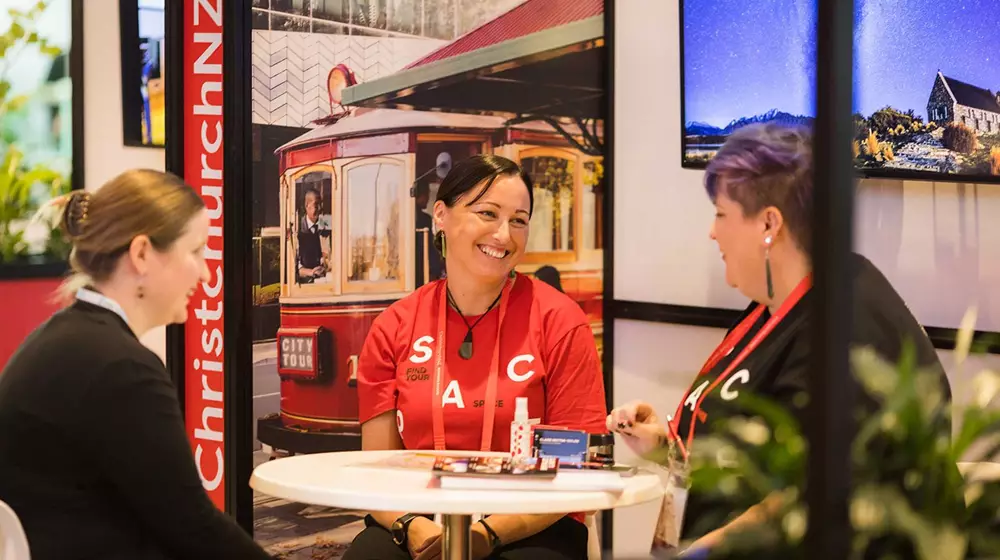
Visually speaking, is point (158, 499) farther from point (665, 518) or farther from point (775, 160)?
point (775, 160)

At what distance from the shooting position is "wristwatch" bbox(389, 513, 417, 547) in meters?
2.79

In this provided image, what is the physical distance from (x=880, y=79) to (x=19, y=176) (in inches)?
116

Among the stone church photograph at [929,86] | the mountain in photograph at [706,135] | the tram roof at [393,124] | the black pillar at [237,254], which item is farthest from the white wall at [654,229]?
the black pillar at [237,254]

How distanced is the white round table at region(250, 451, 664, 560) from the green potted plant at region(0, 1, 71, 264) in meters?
1.99

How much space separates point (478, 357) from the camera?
116 inches

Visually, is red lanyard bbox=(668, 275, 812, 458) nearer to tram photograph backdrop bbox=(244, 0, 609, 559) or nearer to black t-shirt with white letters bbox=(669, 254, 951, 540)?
black t-shirt with white letters bbox=(669, 254, 951, 540)

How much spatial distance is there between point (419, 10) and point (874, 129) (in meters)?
1.50

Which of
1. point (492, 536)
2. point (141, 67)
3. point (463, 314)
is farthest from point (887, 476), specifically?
point (141, 67)

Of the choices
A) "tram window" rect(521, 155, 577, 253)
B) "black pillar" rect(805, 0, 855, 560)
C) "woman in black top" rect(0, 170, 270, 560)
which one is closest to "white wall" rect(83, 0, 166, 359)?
"tram window" rect(521, 155, 577, 253)

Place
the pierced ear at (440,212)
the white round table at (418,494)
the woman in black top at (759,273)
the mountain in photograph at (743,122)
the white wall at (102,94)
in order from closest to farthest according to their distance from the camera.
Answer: the white round table at (418,494) < the woman in black top at (759,273) < the pierced ear at (440,212) < the mountain in photograph at (743,122) < the white wall at (102,94)

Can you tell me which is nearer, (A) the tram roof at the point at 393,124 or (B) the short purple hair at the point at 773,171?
(B) the short purple hair at the point at 773,171

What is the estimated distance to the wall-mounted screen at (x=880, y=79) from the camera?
276cm

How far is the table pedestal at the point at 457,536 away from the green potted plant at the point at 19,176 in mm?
2316

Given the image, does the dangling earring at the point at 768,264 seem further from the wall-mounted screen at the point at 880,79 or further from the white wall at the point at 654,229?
the white wall at the point at 654,229
